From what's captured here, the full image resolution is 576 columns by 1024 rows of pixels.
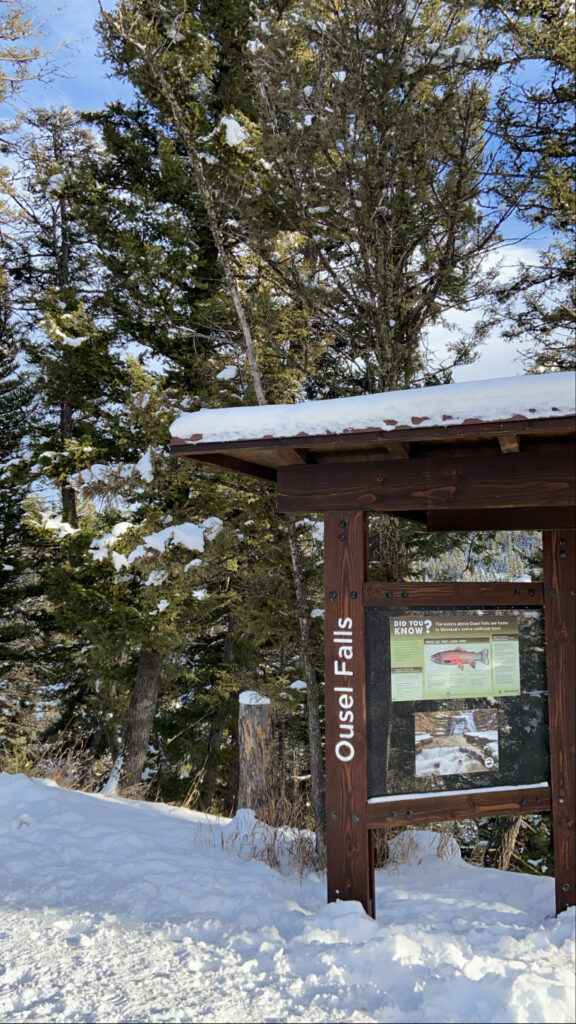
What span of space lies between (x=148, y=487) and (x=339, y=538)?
7019 millimetres

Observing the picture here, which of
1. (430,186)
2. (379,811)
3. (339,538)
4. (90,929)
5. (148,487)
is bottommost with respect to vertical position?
(90,929)

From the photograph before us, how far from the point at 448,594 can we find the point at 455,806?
1.27 metres

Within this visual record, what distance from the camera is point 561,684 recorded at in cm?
461

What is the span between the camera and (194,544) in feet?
31.7

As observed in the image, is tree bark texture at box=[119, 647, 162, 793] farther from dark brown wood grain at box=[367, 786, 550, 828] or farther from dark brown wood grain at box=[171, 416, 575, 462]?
dark brown wood grain at box=[171, 416, 575, 462]

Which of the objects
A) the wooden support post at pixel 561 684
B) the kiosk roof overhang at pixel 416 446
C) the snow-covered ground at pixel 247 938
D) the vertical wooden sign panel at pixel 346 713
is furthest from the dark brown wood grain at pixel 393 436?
the snow-covered ground at pixel 247 938

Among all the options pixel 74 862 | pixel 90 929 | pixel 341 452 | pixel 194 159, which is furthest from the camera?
pixel 194 159

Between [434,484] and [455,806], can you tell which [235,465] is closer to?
[434,484]

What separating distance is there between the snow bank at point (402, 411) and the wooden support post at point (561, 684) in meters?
1.32

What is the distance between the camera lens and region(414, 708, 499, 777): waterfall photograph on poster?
452 centimetres

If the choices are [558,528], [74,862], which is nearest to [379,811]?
[558,528]

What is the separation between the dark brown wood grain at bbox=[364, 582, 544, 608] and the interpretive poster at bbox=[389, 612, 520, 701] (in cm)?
9

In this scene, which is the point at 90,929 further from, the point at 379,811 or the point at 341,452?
the point at 341,452

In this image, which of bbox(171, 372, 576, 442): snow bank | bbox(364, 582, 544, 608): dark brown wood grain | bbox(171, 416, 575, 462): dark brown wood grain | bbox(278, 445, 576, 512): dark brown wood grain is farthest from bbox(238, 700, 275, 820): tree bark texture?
bbox(171, 372, 576, 442): snow bank
